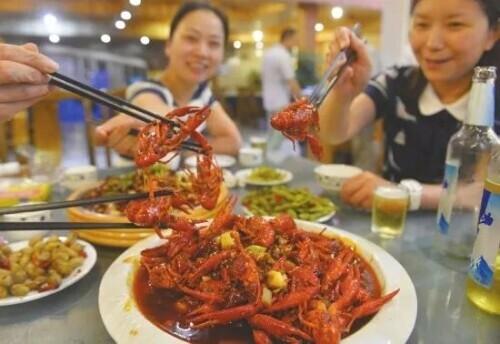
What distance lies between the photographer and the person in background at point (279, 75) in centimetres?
565

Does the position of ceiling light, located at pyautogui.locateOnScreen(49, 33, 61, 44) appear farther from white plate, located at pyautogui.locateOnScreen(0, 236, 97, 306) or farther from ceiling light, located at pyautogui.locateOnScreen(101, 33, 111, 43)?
white plate, located at pyautogui.locateOnScreen(0, 236, 97, 306)

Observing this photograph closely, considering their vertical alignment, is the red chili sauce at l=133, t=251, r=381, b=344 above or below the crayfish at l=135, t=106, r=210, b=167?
below

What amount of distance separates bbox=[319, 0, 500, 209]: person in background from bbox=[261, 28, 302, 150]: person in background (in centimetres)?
364

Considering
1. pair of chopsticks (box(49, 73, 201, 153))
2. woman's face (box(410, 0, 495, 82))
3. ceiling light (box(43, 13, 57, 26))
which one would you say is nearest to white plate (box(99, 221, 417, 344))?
pair of chopsticks (box(49, 73, 201, 153))

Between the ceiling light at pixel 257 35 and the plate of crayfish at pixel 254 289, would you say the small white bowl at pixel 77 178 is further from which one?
the ceiling light at pixel 257 35

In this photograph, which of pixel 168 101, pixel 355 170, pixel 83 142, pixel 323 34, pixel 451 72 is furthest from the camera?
pixel 323 34

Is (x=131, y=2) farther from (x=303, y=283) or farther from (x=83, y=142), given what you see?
(x=303, y=283)

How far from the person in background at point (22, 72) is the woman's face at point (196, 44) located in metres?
1.56

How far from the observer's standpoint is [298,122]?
920 millimetres

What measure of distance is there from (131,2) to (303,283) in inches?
204

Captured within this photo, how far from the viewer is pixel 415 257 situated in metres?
1.14

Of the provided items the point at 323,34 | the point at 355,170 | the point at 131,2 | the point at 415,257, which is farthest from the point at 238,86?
the point at 415,257

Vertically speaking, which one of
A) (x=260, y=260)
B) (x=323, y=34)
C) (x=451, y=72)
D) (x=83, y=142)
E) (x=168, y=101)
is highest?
(x=323, y=34)

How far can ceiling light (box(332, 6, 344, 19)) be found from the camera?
7450 mm
